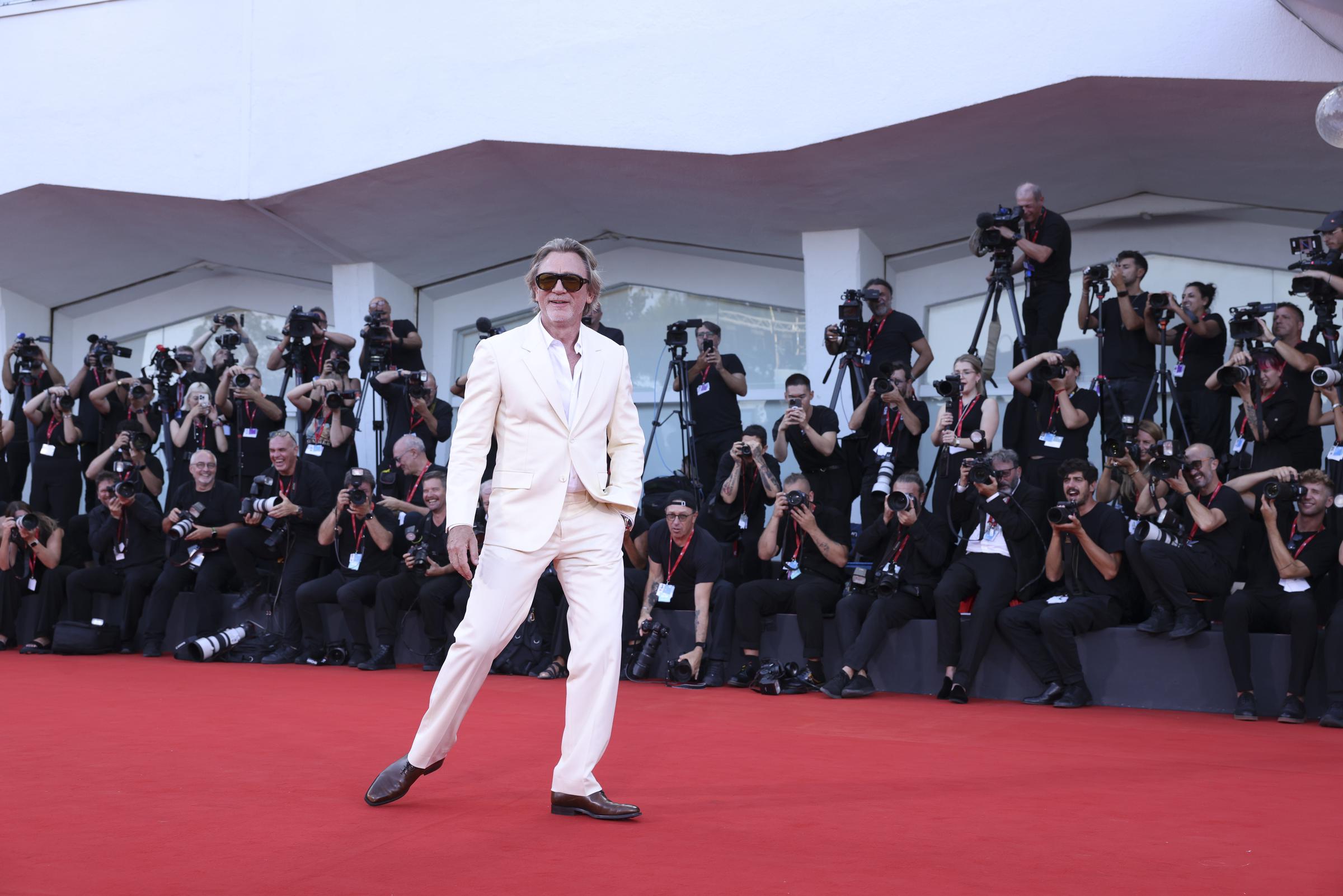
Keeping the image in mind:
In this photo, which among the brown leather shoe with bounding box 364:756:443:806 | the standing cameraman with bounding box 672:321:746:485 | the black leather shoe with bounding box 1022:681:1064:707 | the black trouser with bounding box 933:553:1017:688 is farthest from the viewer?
the standing cameraman with bounding box 672:321:746:485

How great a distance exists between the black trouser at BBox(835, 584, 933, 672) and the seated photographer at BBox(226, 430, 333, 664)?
3.57 meters

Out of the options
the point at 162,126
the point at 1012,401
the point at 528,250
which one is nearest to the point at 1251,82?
the point at 1012,401

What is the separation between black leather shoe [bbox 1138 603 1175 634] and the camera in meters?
6.19

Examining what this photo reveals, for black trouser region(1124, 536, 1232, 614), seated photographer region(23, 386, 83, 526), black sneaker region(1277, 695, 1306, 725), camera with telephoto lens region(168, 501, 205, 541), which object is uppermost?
seated photographer region(23, 386, 83, 526)

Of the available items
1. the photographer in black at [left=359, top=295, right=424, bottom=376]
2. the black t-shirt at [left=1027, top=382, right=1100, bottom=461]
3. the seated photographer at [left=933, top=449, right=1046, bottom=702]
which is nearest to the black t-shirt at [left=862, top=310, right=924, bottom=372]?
the black t-shirt at [left=1027, top=382, right=1100, bottom=461]

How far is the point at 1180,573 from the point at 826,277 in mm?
4134

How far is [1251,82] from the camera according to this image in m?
6.98

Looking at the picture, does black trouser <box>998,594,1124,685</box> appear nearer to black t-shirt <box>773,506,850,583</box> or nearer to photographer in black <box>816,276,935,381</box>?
black t-shirt <box>773,506,850,583</box>

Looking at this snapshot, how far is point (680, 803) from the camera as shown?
350cm

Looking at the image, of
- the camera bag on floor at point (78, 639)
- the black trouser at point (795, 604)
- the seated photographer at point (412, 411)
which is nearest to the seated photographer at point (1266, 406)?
the black trouser at point (795, 604)

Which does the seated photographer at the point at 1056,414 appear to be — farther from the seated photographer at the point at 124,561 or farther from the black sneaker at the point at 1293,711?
the seated photographer at the point at 124,561

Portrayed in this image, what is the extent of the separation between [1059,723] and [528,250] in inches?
275

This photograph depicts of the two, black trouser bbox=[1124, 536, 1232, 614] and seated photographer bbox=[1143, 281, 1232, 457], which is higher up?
seated photographer bbox=[1143, 281, 1232, 457]

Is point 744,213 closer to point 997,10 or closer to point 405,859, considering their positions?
point 997,10
